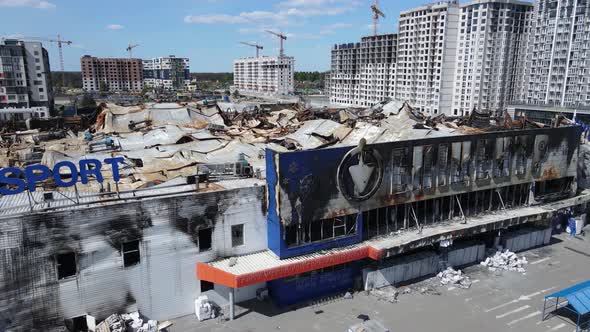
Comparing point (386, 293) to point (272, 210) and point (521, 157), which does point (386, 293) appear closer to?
point (272, 210)

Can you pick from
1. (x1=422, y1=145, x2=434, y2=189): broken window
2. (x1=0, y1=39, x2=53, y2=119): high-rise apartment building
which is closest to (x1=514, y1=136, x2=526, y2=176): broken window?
(x1=422, y1=145, x2=434, y2=189): broken window

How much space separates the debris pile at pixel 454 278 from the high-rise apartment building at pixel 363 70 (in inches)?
3852

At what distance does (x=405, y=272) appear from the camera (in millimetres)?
28234

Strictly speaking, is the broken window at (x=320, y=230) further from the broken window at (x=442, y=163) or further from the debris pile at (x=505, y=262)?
the debris pile at (x=505, y=262)

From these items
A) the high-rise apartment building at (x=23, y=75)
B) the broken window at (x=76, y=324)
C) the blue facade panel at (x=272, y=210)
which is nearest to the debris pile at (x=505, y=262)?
the blue facade panel at (x=272, y=210)

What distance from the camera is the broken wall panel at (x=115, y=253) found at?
19469 millimetres

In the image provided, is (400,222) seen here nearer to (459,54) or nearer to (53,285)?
(53,285)

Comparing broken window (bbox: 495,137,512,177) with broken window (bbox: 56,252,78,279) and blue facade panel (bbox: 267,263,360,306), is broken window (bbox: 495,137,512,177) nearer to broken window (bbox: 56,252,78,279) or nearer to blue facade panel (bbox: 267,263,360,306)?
blue facade panel (bbox: 267,263,360,306)

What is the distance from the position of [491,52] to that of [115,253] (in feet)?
324

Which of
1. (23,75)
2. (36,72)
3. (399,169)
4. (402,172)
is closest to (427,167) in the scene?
(402,172)

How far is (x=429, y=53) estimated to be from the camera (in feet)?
345

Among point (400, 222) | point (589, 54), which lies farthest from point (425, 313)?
point (589, 54)

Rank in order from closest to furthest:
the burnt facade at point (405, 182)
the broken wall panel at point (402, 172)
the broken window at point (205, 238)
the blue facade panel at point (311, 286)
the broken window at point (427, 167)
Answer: the broken window at point (205, 238), the broken wall panel at point (402, 172), the burnt facade at point (405, 182), the blue facade panel at point (311, 286), the broken window at point (427, 167)

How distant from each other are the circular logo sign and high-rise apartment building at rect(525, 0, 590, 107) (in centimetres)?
8453
